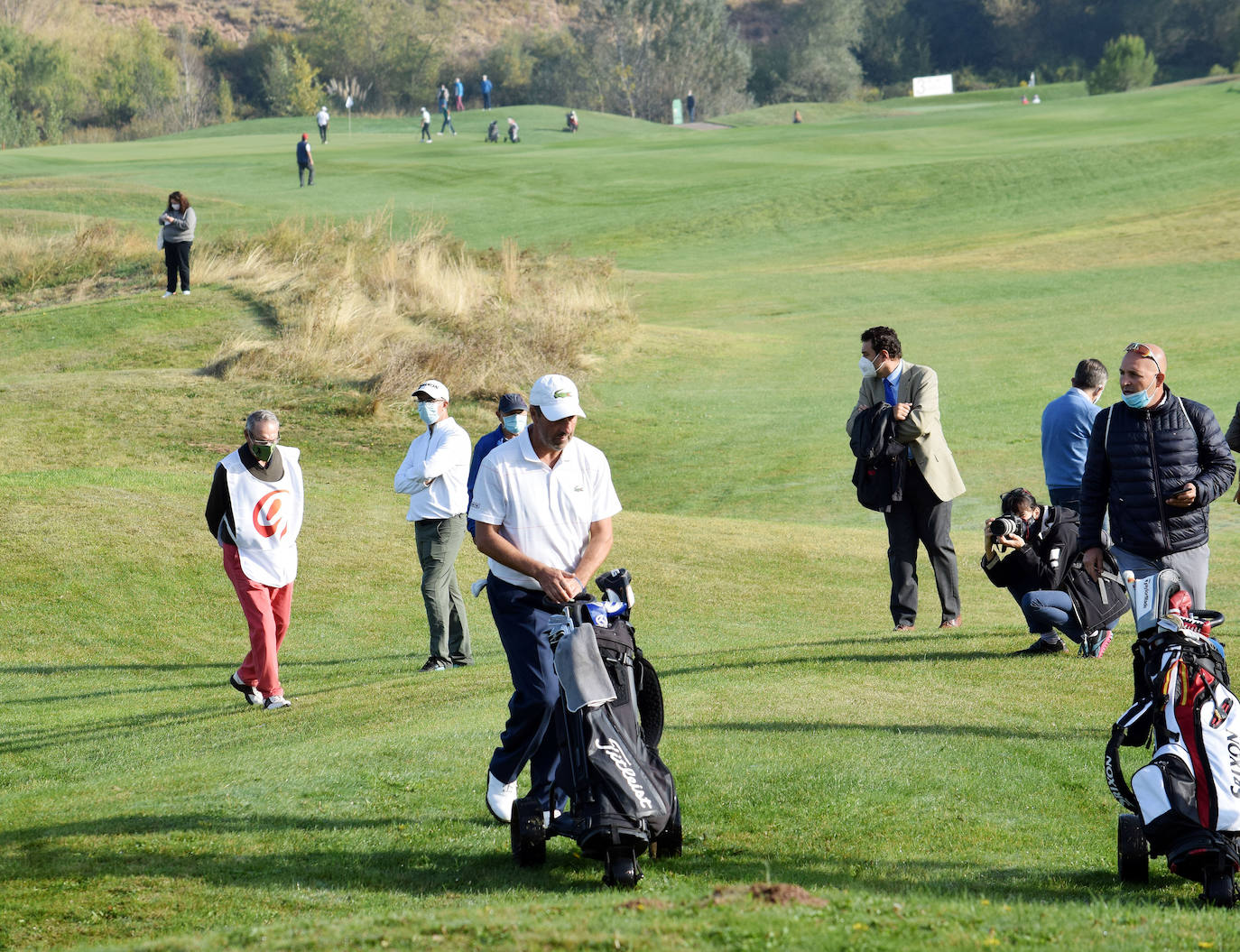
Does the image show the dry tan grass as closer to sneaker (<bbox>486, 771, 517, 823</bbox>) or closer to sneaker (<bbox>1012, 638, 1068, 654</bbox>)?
sneaker (<bbox>1012, 638, 1068, 654</bbox>)

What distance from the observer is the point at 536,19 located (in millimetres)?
119188

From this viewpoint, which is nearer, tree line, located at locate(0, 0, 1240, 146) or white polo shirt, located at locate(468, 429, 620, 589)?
white polo shirt, located at locate(468, 429, 620, 589)

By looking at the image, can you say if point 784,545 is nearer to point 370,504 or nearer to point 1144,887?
point 370,504

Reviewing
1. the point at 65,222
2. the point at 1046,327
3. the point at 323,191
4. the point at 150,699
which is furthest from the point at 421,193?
the point at 150,699

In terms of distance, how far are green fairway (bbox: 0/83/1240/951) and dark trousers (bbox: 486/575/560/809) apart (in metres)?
0.42

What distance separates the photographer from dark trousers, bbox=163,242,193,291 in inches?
1077

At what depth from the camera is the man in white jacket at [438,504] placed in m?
11.1

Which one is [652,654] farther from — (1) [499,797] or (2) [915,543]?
(1) [499,797]

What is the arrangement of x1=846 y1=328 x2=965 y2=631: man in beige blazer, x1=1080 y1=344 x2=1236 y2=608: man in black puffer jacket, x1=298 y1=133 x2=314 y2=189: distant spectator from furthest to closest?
x1=298 y1=133 x2=314 y2=189: distant spectator, x1=846 y1=328 x2=965 y2=631: man in beige blazer, x1=1080 y1=344 x2=1236 y2=608: man in black puffer jacket

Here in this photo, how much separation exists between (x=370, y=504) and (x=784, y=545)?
17.4 ft

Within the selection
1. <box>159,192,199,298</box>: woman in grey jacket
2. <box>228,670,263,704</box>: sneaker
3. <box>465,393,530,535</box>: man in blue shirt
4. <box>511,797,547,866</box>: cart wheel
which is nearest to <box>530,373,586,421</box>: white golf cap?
<box>511,797,547,866</box>: cart wheel

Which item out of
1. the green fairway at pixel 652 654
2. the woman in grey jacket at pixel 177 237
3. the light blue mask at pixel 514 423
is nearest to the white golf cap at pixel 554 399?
the green fairway at pixel 652 654

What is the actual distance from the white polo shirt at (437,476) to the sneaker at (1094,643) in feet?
16.2

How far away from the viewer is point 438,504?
11156 mm
